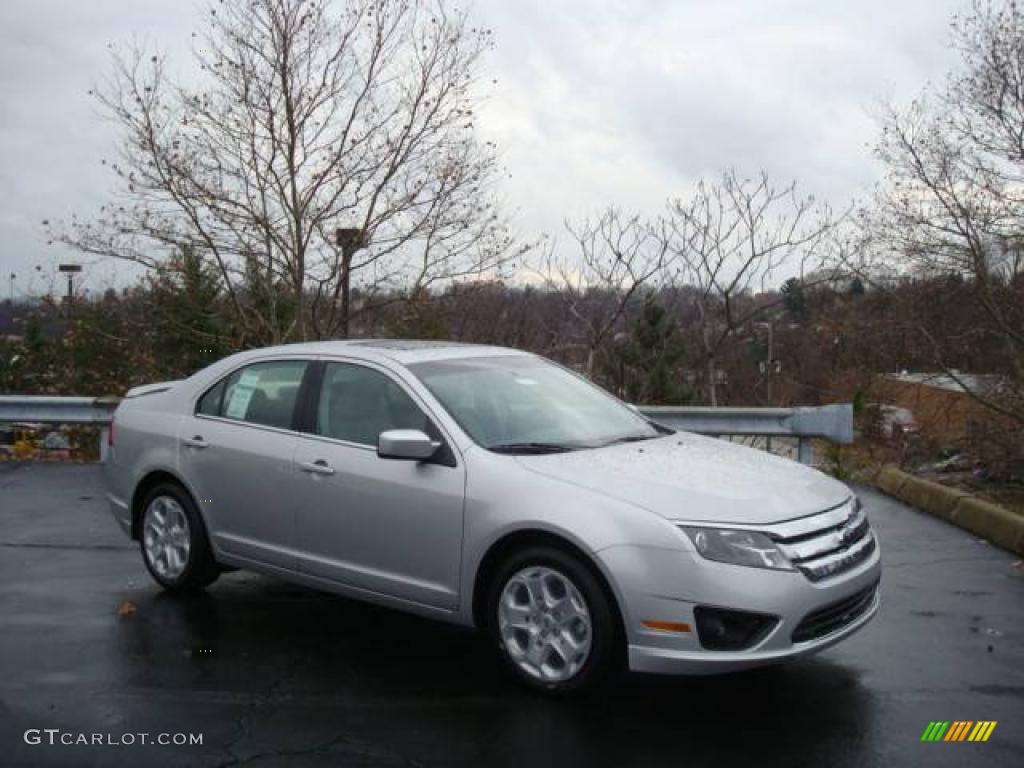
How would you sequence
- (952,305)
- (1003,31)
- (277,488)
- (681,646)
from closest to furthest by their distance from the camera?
(681,646), (277,488), (1003,31), (952,305)

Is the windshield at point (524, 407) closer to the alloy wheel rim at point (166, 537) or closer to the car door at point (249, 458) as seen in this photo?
the car door at point (249, 458)

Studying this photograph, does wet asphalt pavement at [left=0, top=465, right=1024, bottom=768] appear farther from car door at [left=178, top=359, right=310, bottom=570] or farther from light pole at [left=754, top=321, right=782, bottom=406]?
light pole at [left=754, top=321, right=782, bottom=406]

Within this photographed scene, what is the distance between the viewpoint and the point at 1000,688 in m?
4.76

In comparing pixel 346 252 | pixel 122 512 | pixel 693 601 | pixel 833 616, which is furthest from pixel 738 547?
pixel 346 252

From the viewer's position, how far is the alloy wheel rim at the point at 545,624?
14.7 ft

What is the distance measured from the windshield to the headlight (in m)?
1.00

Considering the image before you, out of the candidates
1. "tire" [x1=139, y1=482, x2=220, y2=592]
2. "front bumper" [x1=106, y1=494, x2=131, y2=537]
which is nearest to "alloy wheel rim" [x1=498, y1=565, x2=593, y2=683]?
"tire" [x1=139, y1=482, x2=220, y2=592]

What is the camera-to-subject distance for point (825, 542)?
454 centimetres

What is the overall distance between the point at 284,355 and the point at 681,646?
2950 millimetres

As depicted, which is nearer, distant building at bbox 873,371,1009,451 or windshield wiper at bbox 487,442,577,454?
windshield wiper at bbox 487,442,577,454

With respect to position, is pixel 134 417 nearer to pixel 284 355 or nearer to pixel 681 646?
pixel 284 355

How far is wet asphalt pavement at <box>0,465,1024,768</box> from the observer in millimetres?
4035

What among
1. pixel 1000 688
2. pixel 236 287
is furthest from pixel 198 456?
pixel 236 287

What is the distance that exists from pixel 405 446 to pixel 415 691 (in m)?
1.09
